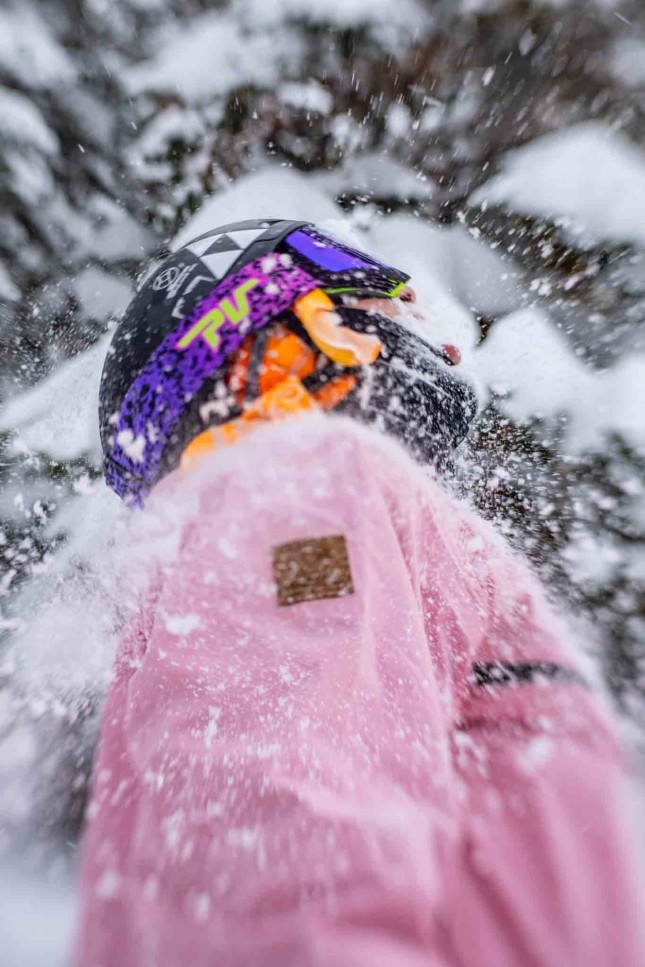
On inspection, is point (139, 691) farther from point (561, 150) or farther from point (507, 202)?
point (561, 150)

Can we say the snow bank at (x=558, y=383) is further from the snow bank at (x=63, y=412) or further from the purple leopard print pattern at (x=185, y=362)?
the snow bank at (x=63, y=412)

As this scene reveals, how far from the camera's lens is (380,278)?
35.1 inches

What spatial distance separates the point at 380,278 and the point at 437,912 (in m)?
1.05

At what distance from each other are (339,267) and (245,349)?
0.26m

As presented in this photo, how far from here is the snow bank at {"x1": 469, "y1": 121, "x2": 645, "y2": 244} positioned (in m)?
1.35

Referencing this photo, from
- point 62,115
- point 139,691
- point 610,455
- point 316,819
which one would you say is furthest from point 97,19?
point 316,819

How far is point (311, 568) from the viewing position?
74 cm

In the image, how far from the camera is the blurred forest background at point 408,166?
4.22 ft

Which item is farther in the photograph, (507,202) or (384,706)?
(507,202)

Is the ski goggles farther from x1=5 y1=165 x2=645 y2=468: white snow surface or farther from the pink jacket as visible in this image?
x1=5 y1=165 x2=645 y2=468: white snow surface

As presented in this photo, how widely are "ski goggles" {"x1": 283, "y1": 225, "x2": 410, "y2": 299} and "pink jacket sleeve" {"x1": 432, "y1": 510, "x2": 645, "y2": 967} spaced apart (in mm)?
566

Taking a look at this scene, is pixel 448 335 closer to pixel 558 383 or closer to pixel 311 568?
pixel 558 383

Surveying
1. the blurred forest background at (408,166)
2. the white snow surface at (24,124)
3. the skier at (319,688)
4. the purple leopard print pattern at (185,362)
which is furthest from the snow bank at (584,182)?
the white snow surface at (24,124)

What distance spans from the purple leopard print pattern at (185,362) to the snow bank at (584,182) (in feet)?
3.67
